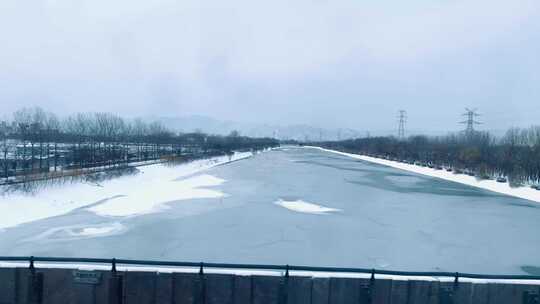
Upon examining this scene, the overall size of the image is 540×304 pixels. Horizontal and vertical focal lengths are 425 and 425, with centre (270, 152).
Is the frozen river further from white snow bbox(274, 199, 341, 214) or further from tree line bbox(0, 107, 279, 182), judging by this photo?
tree line bbox(0, 107, 279, 182)

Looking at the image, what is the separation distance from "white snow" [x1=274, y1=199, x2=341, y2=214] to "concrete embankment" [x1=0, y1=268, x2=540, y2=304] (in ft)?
23.3

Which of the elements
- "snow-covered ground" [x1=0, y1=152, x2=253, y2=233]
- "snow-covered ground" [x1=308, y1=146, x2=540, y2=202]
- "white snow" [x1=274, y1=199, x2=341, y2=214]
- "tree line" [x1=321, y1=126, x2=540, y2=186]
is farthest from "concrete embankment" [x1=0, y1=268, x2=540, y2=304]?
"tree line" [x1=321, y1=126, x2=540, y2=186]

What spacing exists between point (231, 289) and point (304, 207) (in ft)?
26.4

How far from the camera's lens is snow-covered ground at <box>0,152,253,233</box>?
10859 mm

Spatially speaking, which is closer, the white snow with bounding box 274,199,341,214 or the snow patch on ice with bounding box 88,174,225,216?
the snow patch on ice with bounding box 88,174,225,216

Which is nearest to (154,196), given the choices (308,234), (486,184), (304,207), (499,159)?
(304,207)

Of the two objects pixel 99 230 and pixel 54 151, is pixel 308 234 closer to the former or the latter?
pixel 99 230

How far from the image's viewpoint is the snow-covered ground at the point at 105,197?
1086cm

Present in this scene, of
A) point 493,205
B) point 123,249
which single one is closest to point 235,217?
point 123,249

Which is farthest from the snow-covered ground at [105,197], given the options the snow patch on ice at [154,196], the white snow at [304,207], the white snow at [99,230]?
the white snow at [304,207]

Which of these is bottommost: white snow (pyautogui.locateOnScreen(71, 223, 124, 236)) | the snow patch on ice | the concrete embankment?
the snow patch on ice

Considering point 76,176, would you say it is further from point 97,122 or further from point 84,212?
point 97,122

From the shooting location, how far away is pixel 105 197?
1402cm

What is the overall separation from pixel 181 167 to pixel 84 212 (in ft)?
49.4
